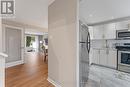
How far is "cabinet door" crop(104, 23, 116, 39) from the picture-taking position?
5.00 metres

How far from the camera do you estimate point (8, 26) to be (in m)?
5.17

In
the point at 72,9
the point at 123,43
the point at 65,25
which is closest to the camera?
the point at 72,9

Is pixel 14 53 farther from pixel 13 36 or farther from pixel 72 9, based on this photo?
pixel 72 9

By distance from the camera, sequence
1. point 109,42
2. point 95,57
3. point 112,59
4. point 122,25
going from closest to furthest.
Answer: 1. point 122,25
2. point 112,59
3. point 109,42
4. point 95,57

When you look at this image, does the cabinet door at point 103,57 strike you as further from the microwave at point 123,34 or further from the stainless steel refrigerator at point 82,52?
the stainless steel refrigerator at point 82,52

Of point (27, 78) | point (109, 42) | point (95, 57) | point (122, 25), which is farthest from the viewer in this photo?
point (95, 57)

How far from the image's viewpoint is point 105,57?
516 cm

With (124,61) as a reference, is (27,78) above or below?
below

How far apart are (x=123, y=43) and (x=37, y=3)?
13.7 feet

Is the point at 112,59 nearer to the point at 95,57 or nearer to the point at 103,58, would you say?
the point at 103,58

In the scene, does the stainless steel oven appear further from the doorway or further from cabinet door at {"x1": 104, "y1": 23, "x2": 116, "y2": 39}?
the doorway

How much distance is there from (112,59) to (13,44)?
5.03 meters

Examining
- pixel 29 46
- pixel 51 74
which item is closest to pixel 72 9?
A: pixel 51 74

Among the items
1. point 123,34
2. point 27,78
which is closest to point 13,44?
point 27,78
